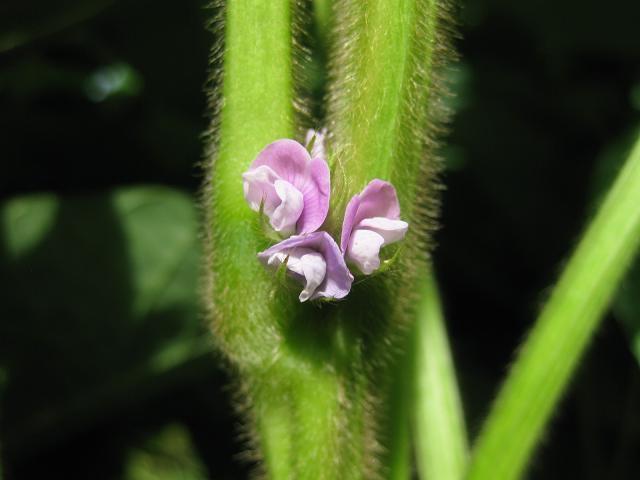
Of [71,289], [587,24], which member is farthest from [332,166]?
[587,24]

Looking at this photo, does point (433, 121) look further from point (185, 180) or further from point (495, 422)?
point (185, 180)

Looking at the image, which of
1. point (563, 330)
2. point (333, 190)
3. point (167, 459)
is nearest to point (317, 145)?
point (333, 190)

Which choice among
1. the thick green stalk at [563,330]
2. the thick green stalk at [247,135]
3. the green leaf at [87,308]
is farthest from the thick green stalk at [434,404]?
the green leaf at [87,308]

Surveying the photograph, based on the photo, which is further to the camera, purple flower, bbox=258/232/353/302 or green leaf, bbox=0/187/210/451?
green leaf, bbox=0/187/210/451

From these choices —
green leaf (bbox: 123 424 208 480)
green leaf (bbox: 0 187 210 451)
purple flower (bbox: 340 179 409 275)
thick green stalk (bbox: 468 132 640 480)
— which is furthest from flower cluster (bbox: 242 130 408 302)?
green leaf (bbox: 123 424 208 480)

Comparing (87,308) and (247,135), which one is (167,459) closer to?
(87,308)

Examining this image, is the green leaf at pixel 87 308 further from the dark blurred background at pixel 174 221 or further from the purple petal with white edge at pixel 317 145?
the purple petal with white edge at pixel 317 145

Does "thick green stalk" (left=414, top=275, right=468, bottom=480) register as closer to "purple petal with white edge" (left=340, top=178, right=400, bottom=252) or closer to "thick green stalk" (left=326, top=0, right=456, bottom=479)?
"thick green stalk" (left=326, top=0, right=456, bottom=479)
